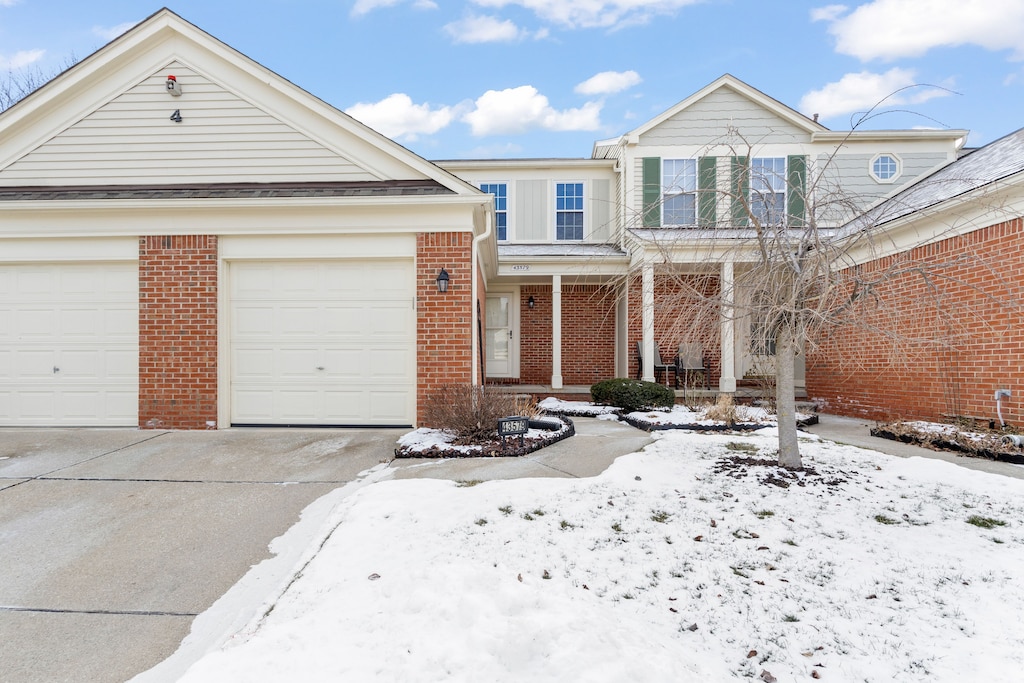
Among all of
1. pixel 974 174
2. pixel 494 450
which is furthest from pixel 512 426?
pixel 974 174

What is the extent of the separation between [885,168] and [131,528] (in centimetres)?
1543

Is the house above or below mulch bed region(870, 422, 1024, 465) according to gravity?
above

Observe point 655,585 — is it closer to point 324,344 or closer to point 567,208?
point 324,344

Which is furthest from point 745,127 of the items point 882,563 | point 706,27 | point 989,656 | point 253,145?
point 989,656

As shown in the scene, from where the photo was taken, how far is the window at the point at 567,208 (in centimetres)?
1340

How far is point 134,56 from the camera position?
7.36m

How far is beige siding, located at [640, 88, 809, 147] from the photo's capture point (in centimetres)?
1204

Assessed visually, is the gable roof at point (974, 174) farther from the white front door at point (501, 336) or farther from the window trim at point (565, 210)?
the white front door at point (501, 336)

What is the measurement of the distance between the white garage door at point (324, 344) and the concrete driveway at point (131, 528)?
605 millimetres

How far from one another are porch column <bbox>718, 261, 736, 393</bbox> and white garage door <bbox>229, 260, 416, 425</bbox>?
3.98 metres

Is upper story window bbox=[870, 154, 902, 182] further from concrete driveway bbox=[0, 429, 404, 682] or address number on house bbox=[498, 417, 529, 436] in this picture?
concrete driveway bbox=[0, 429, 404, 682]

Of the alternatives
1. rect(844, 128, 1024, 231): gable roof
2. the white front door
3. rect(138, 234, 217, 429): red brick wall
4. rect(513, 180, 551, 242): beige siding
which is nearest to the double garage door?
rect(138, 234, 217, 429): red brick wall

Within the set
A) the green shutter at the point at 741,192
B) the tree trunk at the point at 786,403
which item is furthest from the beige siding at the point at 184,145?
the tree trunk at the point at 786,403

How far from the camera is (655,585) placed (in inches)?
115
